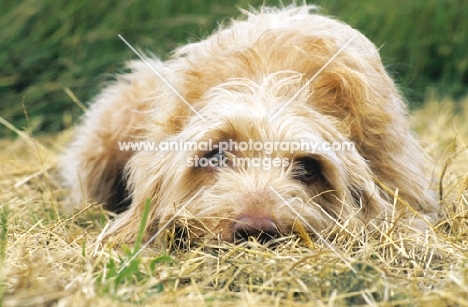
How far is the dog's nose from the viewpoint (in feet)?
9.25

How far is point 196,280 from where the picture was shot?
105 inches

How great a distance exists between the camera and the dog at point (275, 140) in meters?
3.07

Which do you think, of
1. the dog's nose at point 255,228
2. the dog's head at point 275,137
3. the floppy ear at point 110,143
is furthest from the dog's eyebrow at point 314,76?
the floppy ear at point 110,143

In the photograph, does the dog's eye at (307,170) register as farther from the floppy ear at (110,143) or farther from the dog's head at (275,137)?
the floppy ear at (110,143)

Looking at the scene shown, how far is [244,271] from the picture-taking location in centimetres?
262

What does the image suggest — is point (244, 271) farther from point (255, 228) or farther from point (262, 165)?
point (262, 165)

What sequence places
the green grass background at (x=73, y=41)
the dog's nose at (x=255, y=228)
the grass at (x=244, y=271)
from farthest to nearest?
the green grass background at (x=73, y=41) → the dog's nose at (x=255, y=228) → the grass at (x=244, y=271)

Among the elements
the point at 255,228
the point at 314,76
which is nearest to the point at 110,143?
the point at 314,76

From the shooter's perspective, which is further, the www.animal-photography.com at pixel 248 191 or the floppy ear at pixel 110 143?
the floppy ear at pixel 110 143

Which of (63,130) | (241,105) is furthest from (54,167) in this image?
(241,105)

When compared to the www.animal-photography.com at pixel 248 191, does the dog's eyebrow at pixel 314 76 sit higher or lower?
higher

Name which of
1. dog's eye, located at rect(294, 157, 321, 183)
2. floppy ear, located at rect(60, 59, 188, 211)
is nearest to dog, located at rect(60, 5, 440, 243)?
dog's eye, located at rect(294, 157, 321, 183)

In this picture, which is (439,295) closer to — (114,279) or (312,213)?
(312,213)

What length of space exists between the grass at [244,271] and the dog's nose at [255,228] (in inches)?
1.8
